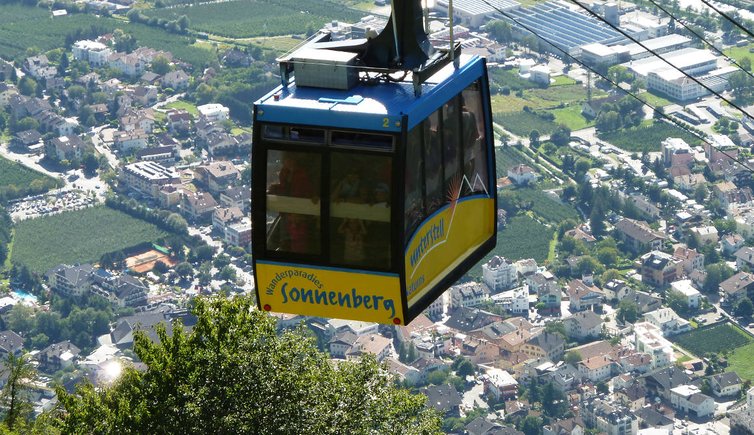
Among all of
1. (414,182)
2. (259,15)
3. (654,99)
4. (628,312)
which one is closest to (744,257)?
(628,312)

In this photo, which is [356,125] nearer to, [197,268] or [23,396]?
[23,396]

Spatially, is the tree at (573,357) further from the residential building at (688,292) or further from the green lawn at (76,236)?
the green lawn at (76,236)

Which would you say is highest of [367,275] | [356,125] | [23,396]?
[356,125]

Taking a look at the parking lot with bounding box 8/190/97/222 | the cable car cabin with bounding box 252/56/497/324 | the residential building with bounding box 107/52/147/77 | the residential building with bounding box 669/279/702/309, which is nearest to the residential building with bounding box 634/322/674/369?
the residential building with bounding box 669/279/702/309

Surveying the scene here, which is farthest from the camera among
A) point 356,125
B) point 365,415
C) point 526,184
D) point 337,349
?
point 526,184

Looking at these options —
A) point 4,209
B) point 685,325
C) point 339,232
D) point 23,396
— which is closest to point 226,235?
point 4,209

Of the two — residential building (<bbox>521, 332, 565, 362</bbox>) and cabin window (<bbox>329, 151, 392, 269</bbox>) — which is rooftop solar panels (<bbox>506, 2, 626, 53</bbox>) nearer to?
residential building (<bbox>521, 332, 565, 362</bbox>)

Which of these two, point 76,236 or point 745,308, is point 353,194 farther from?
point 76,236
